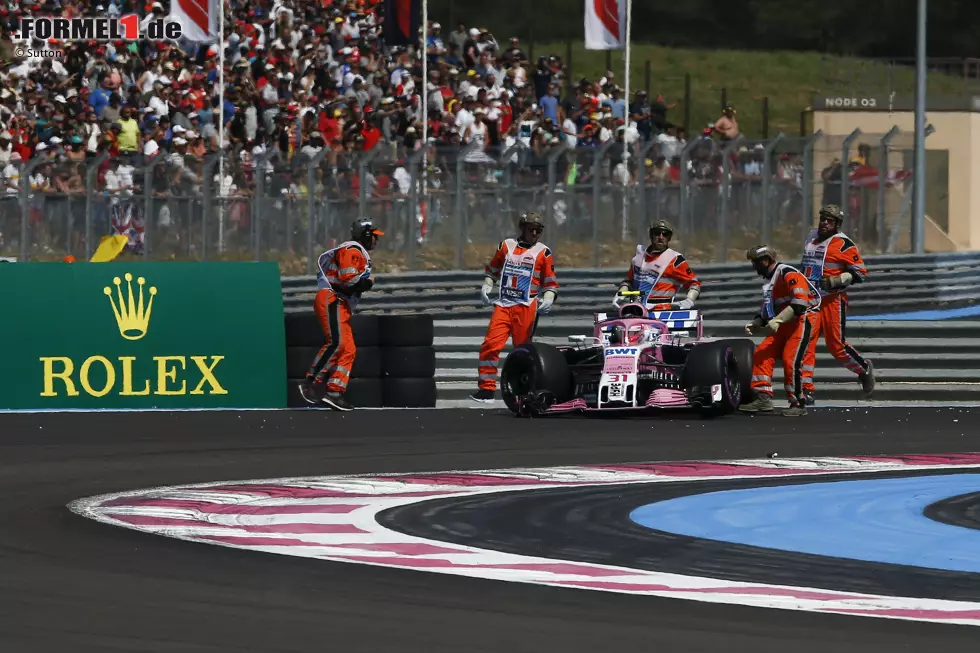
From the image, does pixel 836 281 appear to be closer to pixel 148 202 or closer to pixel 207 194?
pixel 207 194

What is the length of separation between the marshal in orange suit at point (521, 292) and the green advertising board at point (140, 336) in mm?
1724

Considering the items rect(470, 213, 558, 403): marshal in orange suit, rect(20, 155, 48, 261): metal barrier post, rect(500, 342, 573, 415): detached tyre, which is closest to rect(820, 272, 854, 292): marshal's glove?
rect(470, 213, 558, 403): marshal in orange suit

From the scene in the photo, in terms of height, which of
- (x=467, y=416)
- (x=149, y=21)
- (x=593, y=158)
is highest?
(x=149, y=21)

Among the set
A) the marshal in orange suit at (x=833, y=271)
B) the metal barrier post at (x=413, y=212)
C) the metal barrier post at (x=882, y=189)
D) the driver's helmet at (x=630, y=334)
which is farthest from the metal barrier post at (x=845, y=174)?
the driver's helmet at (x=630, y=334)

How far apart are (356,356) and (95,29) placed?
1177 centimetres

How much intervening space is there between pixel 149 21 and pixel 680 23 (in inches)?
782

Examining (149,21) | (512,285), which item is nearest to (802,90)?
(149,21)

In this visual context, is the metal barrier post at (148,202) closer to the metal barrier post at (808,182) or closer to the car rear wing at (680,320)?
the car rear wing at (680,320)

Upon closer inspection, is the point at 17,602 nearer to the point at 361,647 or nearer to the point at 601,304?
the point at 361,647

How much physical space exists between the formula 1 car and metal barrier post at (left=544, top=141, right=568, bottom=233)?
15.7 feet

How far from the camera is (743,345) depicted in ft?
54.2

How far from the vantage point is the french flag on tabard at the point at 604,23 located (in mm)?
26828

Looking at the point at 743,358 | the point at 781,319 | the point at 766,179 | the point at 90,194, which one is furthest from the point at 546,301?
the point at 766,179

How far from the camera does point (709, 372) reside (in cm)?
1598
